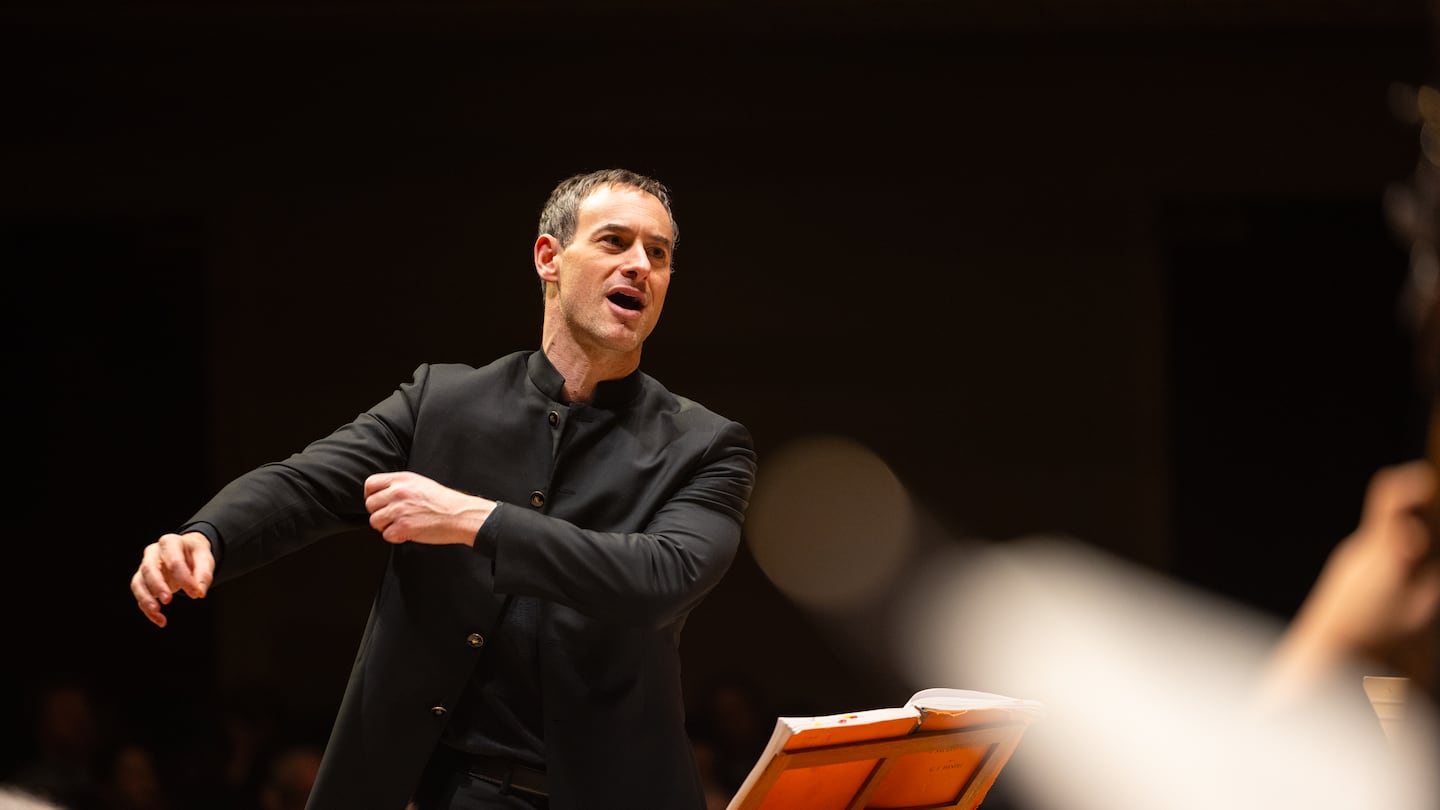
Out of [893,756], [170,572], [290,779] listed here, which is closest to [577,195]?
[170,572]

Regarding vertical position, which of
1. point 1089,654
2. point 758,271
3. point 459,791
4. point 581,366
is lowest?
point 1089,654

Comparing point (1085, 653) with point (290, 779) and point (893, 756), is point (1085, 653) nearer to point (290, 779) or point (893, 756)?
point (290, 779)

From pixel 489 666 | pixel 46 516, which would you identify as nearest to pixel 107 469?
pixel 46 516

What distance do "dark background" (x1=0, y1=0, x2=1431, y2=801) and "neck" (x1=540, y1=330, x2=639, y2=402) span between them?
162 inches

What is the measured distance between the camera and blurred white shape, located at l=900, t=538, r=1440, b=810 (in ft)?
20.2

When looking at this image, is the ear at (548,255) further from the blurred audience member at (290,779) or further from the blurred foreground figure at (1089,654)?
the blurred foreground figure at (1089,654)

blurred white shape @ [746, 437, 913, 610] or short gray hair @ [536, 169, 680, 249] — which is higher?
short gray hair @ [536, 169, 680, 249]

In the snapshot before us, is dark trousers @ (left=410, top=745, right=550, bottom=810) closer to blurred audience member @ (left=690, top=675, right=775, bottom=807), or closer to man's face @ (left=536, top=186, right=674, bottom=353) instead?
man's face @ (left=536, top=186, right=674, bottom=353)

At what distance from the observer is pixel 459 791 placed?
220 centimetres

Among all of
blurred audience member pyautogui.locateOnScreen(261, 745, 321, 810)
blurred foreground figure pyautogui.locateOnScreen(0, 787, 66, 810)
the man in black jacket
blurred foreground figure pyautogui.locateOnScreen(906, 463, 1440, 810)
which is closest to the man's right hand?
the man in black jacket

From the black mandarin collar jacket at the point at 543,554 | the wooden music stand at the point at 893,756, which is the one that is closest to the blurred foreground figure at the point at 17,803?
the black mandarin collar jacket at the point at 543,554

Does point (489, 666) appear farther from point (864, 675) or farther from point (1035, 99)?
point (1035, 99)

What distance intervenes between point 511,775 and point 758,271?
4713mm

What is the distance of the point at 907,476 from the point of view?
6625 millimetres
